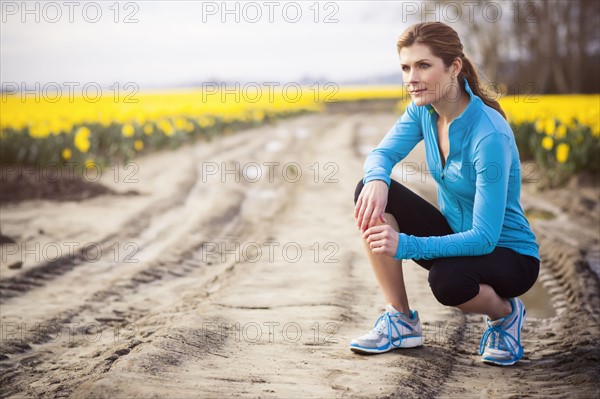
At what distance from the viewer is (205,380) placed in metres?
2.51

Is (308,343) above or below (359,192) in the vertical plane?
below

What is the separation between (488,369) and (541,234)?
2.89 m

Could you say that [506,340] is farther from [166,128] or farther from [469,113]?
[166,128]

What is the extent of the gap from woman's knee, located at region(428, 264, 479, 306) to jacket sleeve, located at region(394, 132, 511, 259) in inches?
3.4

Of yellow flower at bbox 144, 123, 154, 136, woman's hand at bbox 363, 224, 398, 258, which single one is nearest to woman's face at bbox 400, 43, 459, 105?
woman's hand at bbox 363, 224, 398, 258

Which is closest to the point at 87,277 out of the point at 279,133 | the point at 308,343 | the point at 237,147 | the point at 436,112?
the point at 308,343

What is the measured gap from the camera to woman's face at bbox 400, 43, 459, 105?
268 centimetres

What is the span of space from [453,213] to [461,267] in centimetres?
34

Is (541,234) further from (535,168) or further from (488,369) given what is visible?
(535,168)

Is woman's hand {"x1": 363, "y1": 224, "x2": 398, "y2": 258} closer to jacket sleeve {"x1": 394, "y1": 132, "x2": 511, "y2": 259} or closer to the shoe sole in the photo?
jacket sleeve {"x1": 394, "y1": 132, "x2": 511, "y2": 259}

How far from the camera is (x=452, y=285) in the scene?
2668 millimetres

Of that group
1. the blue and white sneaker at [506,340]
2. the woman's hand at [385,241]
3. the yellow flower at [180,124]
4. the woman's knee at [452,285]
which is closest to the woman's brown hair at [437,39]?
the woman's hand at [385,241]

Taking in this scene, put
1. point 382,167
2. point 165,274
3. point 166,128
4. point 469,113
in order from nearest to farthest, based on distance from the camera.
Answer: point 469,113
point 382,167
point 165,274
point 166,128

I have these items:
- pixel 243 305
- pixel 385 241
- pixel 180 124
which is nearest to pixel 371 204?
pixel 385 241
